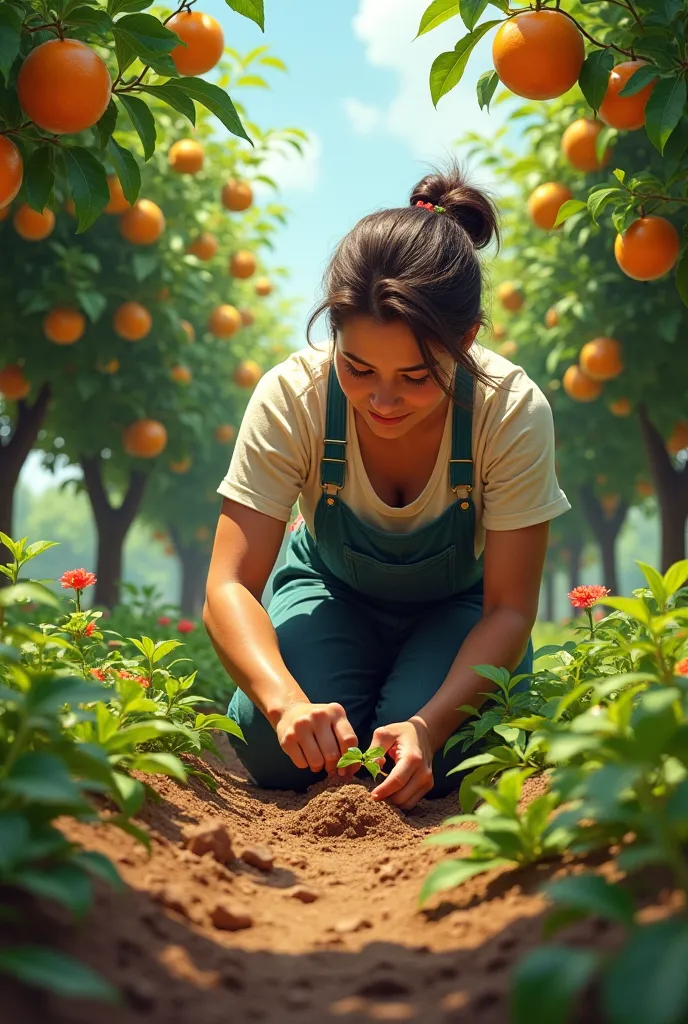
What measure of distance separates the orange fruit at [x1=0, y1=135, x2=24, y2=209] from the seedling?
146cm

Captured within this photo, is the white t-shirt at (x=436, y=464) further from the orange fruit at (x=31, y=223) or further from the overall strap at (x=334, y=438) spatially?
the orange fruit at (x=31, y=223)

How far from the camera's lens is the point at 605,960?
1.08 metres

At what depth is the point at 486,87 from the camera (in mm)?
2703

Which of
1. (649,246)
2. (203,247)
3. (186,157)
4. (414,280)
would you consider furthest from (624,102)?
(203,247)

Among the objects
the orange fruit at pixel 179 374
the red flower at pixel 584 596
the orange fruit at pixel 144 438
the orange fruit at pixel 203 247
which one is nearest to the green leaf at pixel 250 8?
the red flower at pixel 584 596

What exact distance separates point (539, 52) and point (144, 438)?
5.03 metres

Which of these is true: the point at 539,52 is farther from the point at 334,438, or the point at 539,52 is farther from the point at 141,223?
the point at 141,223

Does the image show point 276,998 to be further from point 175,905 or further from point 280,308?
point 280,308

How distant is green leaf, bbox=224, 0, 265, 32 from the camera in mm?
2379

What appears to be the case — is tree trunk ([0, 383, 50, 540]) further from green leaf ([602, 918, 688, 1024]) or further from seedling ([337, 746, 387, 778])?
green leaf ([602, 918, 688, 1024])

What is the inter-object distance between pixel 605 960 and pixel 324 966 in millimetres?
518

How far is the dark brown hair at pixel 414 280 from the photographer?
8.43 feet

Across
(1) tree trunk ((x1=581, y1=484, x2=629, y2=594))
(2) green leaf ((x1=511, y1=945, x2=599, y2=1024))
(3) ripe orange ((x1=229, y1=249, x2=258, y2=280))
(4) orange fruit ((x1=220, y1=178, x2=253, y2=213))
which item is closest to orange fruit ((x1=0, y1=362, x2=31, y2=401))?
(4) orange fruit ((x1=220, y1=178, x2=253, y2=213))

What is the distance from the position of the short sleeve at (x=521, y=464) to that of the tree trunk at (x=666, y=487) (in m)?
4.39
